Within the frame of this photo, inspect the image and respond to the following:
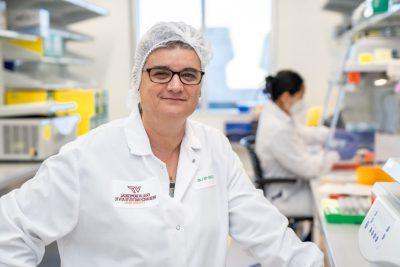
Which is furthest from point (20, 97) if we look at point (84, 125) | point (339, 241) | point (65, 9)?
point (339, 241)

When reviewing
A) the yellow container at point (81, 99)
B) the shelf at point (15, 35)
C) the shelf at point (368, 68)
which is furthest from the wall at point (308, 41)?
the shelf at point (15, 35)

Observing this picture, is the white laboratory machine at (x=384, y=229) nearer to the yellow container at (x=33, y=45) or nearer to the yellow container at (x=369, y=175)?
the yellow container at (x=369, y=175)

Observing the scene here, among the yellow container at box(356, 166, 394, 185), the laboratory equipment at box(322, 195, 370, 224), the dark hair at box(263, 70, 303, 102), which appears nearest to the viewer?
the laboratory equipment at box(322, 195, 370, 224)

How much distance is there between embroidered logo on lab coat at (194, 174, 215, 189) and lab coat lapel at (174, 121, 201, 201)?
0.07ft

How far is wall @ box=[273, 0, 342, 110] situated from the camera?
5.27 meters

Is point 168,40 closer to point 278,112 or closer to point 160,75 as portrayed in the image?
point 160,75

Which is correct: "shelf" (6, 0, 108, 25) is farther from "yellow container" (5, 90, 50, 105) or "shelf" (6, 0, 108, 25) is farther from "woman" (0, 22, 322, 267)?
"woman" (0, 22, 322, 267)

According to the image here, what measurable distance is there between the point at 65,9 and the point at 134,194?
3.60m

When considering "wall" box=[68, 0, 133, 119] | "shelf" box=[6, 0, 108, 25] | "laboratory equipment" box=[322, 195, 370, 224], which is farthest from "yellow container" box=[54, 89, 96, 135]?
"laboratory equipment" box=[322, 195, 370, 224]

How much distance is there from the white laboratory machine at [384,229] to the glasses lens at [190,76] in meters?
0.58

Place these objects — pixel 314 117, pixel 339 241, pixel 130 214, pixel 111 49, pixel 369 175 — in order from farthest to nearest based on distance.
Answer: pixel 111 49, pixel 314 117, pixel 369 175, pixel 339 241, pixel 130 214

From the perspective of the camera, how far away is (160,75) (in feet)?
4.53

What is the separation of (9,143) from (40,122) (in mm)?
227

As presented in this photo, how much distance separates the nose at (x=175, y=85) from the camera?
135 cm
